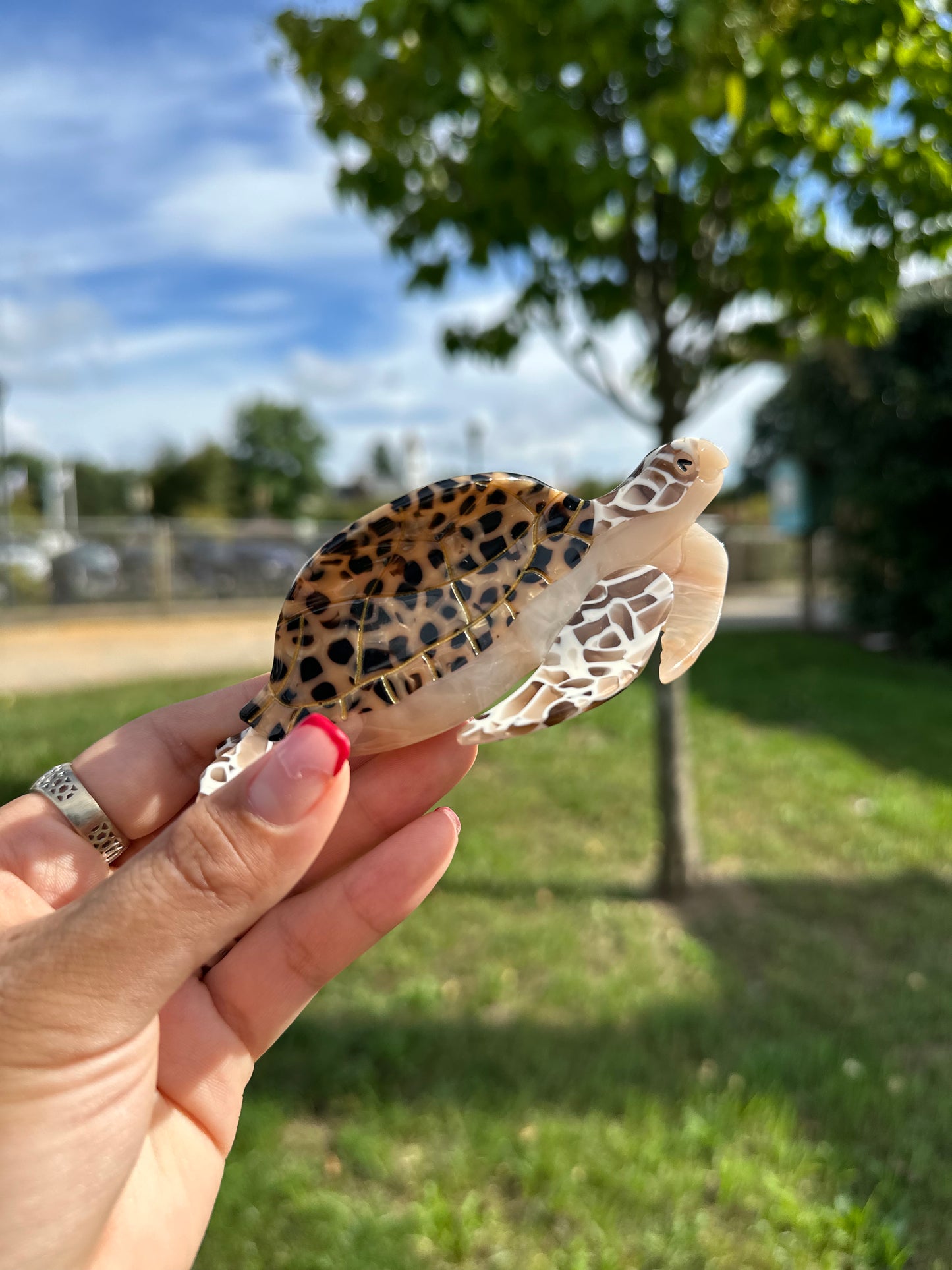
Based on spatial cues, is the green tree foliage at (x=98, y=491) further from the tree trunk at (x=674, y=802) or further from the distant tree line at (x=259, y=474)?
the tree trunk at (x=674, y=802)

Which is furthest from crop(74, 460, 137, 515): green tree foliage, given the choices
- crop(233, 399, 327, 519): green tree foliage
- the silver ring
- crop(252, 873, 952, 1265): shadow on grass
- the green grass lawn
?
the silver ring

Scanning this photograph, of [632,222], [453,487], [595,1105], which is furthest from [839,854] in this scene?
[453,487]

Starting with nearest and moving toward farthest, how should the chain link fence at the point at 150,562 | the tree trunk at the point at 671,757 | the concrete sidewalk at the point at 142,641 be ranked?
the tree trunk at the point at 671,757 → the concrete sidewalk at the point at 142,641 → the chain link fence at the point at 150,562

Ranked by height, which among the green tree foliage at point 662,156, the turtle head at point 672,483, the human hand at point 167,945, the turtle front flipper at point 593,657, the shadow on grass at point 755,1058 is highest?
the green tree foliage at point 662,156

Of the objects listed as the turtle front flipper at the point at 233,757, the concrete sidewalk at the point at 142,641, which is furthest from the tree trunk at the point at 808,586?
the turtle front flipper at the point at 233,757

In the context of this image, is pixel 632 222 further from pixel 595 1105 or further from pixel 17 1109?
pixel 17 1109

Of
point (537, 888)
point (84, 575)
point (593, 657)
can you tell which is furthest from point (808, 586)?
point (593, 657)

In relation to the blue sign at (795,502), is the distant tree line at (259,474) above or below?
above
